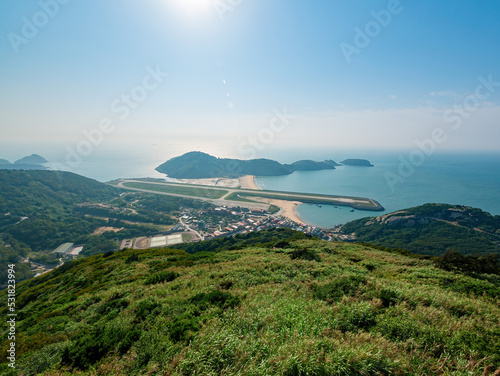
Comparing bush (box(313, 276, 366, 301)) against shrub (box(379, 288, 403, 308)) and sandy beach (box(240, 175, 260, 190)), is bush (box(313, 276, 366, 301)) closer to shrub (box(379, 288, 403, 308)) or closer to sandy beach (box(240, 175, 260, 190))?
shrub (box(379, 288, 403, 308))

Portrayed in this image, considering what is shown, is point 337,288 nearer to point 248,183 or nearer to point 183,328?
point 183,328

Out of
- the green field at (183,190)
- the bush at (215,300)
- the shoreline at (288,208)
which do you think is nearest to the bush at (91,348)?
the bush at (215,300)

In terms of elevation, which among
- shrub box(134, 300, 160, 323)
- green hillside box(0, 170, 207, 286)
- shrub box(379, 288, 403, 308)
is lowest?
green hillside box(0, 170, 207, 286)

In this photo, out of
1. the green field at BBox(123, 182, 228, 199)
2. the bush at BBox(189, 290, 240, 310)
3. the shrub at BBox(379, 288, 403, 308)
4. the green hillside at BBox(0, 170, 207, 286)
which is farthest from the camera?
the green field at BBox(123, 182, 228, 199)

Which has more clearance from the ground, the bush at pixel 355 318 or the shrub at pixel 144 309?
the bush at pixel 355 318

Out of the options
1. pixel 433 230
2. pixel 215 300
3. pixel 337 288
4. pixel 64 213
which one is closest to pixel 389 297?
pixel 337 288

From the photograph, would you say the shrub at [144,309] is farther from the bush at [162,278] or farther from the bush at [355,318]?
the bush at [355,318]

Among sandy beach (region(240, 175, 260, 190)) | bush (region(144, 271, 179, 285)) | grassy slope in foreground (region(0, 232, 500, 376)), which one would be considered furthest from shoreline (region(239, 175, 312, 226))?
grassy slope in foreground (region(0, 232, 500, 376))
